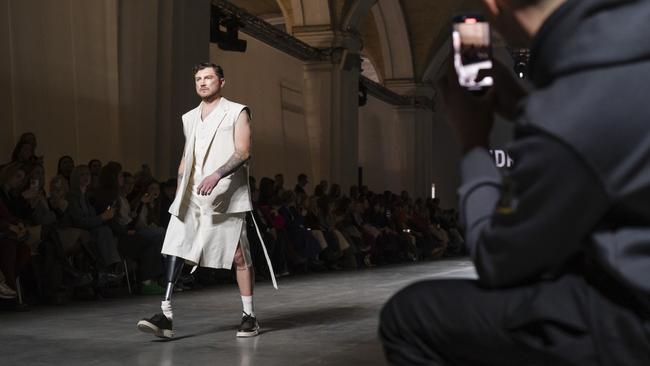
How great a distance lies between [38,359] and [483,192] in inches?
147

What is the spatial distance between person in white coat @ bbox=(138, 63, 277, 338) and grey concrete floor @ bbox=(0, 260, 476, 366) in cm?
35

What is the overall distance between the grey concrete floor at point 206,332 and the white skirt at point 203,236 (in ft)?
1.57

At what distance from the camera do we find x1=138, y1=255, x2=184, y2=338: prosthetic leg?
221 inches

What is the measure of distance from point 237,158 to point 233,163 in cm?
4

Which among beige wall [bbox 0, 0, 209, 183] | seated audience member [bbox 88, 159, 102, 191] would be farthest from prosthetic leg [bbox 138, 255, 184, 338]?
beige wall [bbox 0, 0, 209, 183]

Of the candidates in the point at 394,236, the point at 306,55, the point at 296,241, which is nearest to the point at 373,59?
the point at 306,55

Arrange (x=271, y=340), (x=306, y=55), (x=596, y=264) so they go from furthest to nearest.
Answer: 1. (x=306, y=55)
2. (x=271, y=340)
3. (x=596, y=264)

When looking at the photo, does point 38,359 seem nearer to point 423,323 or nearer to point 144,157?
point 423,323

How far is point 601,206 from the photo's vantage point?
153 cm

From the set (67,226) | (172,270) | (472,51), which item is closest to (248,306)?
(172,270)

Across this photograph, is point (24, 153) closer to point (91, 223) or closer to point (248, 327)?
point (91, 223)

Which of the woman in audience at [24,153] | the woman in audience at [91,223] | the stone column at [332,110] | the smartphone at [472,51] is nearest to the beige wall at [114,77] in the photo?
the woman in audience at [91,223]

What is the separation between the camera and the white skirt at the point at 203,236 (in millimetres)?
5793

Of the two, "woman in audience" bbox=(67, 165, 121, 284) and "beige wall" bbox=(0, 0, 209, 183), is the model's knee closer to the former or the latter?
"woman in audience" bbox=(67, 165, 121, 284)
